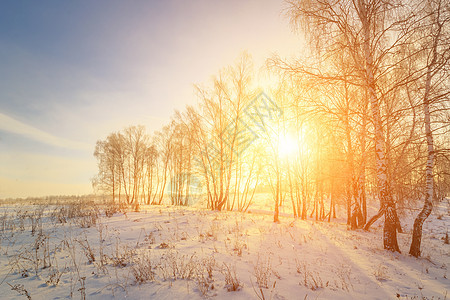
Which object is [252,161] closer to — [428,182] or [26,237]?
[428,182]

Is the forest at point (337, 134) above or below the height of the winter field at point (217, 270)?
above

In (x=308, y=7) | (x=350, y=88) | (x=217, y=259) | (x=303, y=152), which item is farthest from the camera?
(x=303, y=152)

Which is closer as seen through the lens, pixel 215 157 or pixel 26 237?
pixel 26 237

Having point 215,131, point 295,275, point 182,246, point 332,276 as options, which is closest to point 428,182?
point 332,276

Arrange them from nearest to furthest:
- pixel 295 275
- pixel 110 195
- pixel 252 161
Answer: pixel 295 275, pixel 252 161, pixel 110 195

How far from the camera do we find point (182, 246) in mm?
6184

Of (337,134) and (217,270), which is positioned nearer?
(217,270)

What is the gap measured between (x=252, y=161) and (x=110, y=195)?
30477 millimetres

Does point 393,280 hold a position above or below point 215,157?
below

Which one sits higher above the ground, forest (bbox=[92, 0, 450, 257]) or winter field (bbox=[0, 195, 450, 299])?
forest (bbox=[92, 0, 450, 257])

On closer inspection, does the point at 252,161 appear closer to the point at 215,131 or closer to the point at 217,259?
the point at 215,131

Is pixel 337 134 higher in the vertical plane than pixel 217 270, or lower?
higher

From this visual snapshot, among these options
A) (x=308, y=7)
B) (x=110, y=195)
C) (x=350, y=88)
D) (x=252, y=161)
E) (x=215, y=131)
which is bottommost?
(x=110, y=195)

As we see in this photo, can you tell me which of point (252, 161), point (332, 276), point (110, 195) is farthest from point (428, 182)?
point (110, 195)
